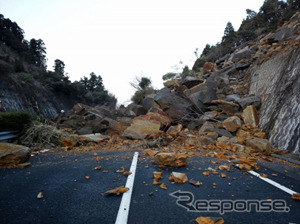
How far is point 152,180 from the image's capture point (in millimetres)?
2480

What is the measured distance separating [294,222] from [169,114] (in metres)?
6.39

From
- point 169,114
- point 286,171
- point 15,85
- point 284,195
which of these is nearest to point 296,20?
point 169,114

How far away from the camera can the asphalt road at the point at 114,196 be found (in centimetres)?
159

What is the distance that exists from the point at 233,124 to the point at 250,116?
0.81 m

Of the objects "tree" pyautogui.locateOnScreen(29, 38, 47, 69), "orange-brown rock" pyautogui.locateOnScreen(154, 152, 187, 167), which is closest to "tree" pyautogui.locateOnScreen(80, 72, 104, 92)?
"tree" pyautogui.locateOnScreen(29, 38, 47, 69)

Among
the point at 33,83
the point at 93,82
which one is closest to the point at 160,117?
the point at 33,83

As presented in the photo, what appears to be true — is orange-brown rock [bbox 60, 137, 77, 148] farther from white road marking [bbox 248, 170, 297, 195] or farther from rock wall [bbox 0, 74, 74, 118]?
rock wall [bbox 0, 74, 74, 118]

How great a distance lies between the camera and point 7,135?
15.4 feet

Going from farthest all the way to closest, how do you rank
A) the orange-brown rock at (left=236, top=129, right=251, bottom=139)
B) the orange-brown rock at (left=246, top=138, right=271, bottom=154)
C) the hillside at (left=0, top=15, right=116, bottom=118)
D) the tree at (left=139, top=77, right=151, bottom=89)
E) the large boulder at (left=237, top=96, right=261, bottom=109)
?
the tree at (left=139, top=77, right=151, bottom=89), the hillside at (left=0, top=15, right=116, bottom=118), the large boulder at (left=237, top=96, right=261, bottom=109), the orange-brown rock at (left=236, top=129, right=251, bottom=139), the orange-brown rock at (left=246, top=138, right=271, bottom=154)

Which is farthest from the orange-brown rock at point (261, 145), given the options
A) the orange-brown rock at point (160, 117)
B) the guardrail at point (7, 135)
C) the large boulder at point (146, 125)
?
the guardrail at point (7, 135)

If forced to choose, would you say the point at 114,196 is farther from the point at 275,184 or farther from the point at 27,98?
the point at 27,98

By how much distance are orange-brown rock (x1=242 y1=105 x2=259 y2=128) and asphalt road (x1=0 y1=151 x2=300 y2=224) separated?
9.25 feet

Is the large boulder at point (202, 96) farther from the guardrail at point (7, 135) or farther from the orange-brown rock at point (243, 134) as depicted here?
the guardrail at point (7, 135)

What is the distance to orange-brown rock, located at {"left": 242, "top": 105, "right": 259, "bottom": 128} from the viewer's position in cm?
567
